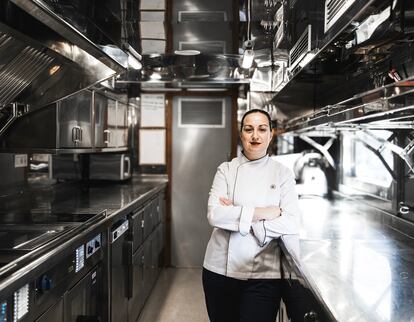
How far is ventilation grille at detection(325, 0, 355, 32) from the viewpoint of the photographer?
1.28 meters

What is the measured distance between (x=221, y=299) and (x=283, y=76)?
1503 millimetres

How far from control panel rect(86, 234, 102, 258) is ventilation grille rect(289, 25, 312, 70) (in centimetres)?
145

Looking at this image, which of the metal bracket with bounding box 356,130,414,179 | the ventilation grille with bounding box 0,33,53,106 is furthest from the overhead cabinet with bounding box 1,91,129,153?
the metal bracket with bounding box 356,130,414,179

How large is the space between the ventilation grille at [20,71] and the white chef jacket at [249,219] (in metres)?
1.18

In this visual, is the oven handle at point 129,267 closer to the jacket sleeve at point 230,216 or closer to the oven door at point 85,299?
the oven door at point 85,299

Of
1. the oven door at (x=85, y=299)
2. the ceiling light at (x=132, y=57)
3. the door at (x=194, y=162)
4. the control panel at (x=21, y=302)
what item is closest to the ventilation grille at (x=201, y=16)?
the ceiling light at (x=132, y=57)

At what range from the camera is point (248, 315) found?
2.01m

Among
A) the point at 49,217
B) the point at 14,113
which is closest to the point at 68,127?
the point at 14,113

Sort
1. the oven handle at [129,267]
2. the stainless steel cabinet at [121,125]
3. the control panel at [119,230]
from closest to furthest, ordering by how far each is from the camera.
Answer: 1. the control panel at [119,230]
2. the oven handle at [129,267]
3. the stainless steel cabinet at [121,125]

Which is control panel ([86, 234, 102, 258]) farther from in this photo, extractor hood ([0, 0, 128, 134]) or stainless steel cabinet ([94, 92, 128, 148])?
stainless steel cabinet ([94, 92, 128, 148])

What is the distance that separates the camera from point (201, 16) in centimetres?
257

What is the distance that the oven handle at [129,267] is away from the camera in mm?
2958

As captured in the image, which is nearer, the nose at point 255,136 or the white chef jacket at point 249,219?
the white chef jacket at point 249,219

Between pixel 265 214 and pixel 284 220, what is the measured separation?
0.10 meters
